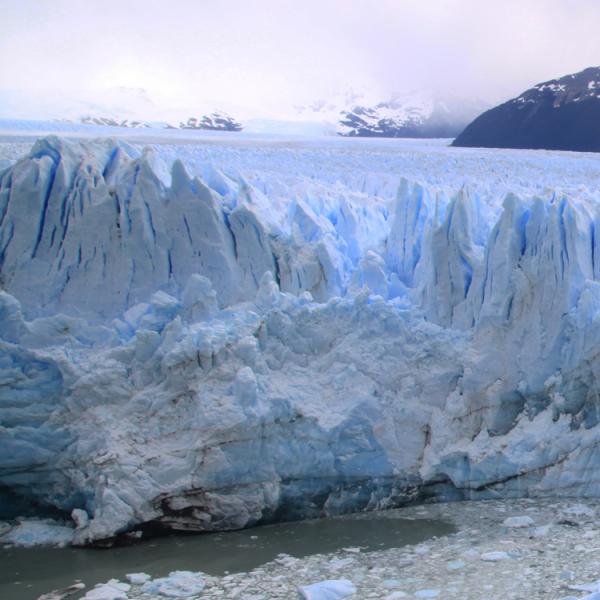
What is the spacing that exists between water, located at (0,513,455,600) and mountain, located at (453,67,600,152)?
11.9m

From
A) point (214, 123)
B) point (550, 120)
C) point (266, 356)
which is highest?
point (214, 123)

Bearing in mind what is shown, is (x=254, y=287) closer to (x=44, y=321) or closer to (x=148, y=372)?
(x=148, y=372)

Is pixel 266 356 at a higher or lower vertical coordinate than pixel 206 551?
higher

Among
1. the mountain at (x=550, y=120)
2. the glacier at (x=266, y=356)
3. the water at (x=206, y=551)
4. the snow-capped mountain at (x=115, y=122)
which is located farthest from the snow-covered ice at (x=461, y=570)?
the snow-capped mountain at (x=115, y=122)

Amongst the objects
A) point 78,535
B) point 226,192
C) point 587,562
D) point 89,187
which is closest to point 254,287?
point 226,192

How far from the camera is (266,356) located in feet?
22.4

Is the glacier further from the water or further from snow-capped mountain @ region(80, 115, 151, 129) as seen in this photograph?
snow-capped mountain @ region(80, 115, 151, 129)

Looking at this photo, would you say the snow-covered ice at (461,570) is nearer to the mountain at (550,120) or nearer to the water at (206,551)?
the water at (206,551)

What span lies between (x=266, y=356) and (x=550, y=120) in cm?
1224

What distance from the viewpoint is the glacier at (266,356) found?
21.3ft

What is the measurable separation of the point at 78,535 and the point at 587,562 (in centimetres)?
345

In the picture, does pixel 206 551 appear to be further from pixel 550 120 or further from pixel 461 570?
pixel 550 120

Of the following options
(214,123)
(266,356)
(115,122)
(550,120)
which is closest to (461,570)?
(266,356)

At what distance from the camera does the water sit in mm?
5813
